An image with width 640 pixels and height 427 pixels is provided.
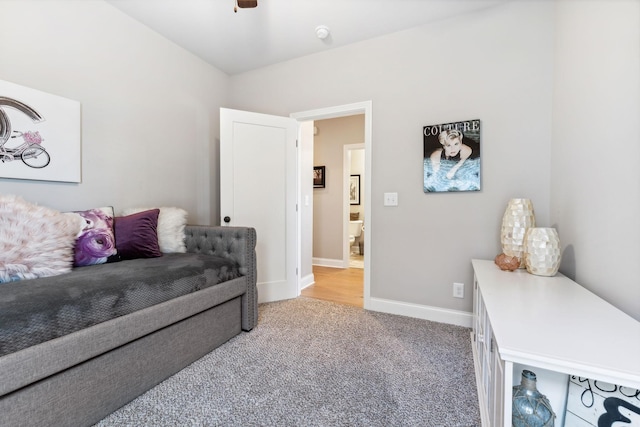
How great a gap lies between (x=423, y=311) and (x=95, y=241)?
8.41 feet

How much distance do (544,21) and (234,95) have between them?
3040 mm

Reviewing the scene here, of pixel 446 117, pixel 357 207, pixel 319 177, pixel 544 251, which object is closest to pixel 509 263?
pixel 544 251

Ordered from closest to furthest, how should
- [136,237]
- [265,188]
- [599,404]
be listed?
[599,404] < [136,237] < [265,188]

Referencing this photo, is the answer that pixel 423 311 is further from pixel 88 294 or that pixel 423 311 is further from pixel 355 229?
pixel 355 229

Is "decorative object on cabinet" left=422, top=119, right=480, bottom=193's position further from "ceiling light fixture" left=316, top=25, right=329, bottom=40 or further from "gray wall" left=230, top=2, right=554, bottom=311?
"ceiling light fixture" left=316, top=25, right=329, bottom=40

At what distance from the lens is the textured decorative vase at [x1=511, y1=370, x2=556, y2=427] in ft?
2.84

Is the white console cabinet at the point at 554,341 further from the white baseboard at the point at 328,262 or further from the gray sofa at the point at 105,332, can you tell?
the white baseboard at the point at 328,262

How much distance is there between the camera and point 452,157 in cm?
223

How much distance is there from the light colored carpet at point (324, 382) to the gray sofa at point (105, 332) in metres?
0.13

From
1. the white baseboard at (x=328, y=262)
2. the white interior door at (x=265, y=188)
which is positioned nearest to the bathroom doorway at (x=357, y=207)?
the white baseboard at (x=328, y=262)

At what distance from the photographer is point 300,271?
3166 mm

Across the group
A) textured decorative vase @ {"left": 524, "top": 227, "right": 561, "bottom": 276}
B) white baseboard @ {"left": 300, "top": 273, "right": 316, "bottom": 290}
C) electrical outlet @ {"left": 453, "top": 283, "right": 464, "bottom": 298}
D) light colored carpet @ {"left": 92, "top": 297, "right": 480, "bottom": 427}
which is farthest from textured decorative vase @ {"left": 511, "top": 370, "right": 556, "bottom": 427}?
white baseboard @ {"left": 300, "top": 273, "right": 316, "bottom": 290}

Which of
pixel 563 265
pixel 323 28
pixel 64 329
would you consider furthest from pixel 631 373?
pixel 323 28

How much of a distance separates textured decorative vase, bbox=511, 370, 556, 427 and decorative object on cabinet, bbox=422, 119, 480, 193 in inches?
62.2
